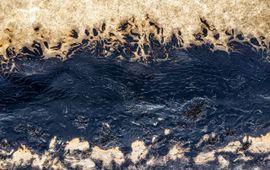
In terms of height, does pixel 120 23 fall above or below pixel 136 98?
above

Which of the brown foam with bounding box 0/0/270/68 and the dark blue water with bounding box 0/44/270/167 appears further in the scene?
the dark blue water with bounding box 0/44/270/167

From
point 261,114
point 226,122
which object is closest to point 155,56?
point 226,122

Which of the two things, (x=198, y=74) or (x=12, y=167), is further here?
(x=198, y=74)

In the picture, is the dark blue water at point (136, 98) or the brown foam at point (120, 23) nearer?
the brown foam at point (120, 23)

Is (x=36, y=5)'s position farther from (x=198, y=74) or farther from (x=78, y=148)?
(x=198, y=74)

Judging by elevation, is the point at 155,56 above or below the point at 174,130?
above

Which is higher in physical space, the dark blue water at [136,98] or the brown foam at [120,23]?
the brown foam at [120,23]

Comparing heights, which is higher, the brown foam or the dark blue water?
the brown foam

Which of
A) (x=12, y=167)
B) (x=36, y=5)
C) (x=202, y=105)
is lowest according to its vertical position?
(x=12, y=167)
